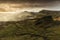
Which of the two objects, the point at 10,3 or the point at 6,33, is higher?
the point at 10,3

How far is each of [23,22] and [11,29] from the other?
0.50ft

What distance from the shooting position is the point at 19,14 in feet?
4.74

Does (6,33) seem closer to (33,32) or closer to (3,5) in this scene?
(33,32)

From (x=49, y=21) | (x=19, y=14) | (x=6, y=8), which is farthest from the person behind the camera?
(x=6, y=8)

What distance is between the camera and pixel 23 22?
4.11ft

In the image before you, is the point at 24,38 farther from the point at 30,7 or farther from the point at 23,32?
the point at 30,7

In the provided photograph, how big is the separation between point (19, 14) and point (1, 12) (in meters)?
0.19

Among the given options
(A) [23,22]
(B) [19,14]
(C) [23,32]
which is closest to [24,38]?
(C) [23,32]

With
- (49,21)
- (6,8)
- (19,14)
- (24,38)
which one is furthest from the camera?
(6,8)

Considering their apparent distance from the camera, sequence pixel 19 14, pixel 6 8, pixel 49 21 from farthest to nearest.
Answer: pixel 6 8, pixel 19 14, pixel 49 21

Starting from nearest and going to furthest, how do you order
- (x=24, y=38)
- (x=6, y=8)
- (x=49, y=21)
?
(x=24, y=38) < (x=49, y=21) < (x=6, y=8)

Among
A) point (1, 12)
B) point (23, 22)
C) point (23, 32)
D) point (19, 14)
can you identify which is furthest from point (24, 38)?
point (1, 12)

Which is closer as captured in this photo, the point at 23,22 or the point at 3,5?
the point at 23,22

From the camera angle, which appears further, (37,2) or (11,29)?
(37,2)
